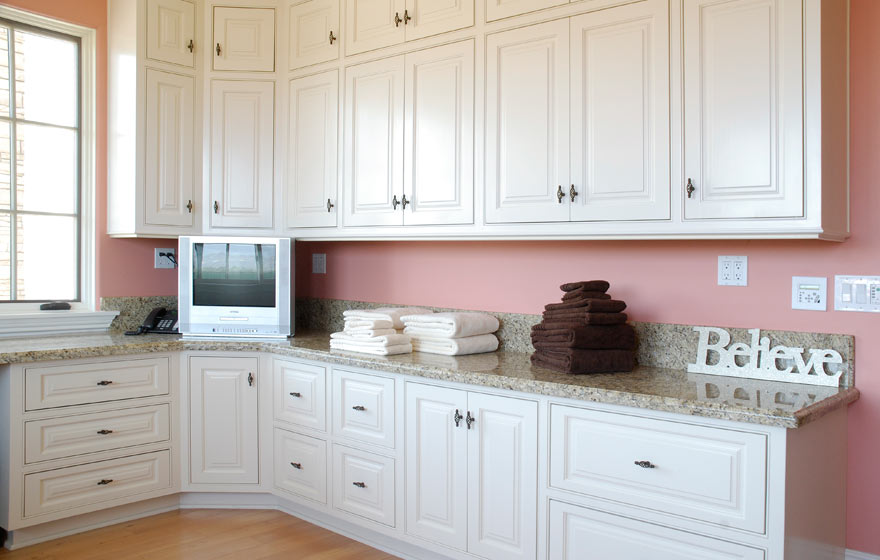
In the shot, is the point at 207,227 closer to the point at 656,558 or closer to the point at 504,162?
the point at 504,162

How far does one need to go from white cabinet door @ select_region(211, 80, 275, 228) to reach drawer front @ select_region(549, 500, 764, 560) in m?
2.08

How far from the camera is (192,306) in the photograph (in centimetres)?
345

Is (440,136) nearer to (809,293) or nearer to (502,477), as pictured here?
(502,477)

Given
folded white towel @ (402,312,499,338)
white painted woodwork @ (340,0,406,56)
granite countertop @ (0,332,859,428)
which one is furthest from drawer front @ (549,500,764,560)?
white painted woodwork @ (340,0,406,56)

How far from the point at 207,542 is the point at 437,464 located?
107 cm

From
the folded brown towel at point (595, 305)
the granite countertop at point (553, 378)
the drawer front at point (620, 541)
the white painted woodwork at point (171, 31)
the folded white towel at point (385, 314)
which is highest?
the white painted woodwork at point (171, 31)

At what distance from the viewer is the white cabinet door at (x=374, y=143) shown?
3.09m

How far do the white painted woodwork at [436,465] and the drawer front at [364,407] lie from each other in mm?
110

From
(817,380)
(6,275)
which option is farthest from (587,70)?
(6,275)

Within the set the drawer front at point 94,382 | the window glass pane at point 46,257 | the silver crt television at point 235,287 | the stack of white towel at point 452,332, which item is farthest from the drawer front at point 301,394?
the window glass pane at point 46,257

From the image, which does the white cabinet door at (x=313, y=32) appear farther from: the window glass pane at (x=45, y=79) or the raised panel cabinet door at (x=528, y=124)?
the window glass pane at (x=45, y=79)

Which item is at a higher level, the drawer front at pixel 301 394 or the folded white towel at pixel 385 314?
the folded white towel at pixel 385 314

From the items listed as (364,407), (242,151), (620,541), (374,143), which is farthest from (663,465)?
(242,151)

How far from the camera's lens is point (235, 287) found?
344 centimetres
